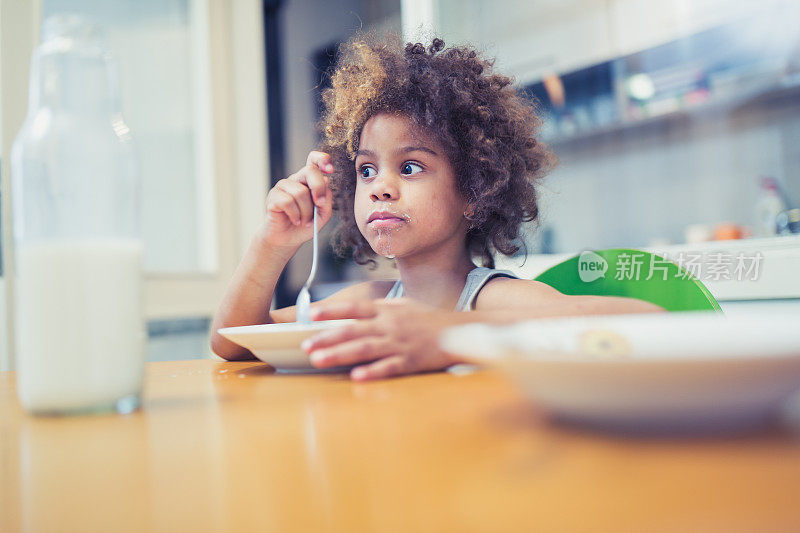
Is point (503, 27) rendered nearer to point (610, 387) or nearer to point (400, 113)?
point (400, 113)

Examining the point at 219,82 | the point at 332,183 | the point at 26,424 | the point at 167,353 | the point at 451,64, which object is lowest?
the point at 167,353

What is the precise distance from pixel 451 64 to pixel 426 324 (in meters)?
0.79

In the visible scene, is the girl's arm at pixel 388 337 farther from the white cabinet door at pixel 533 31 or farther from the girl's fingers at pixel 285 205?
the white cabinet door at pixel 533 31

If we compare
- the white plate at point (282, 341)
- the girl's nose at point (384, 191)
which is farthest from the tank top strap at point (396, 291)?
the white plate at point (282, 341)

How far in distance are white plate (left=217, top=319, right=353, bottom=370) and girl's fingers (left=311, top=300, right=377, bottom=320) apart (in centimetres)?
3

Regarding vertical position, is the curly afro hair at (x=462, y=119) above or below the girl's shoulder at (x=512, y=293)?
above

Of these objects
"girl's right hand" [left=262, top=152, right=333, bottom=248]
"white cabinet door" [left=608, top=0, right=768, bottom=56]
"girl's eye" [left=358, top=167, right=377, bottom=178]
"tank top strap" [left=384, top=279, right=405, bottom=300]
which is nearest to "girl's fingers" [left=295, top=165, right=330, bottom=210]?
"girl's right hand" [left=262, top=152, right=333, bottom=248]

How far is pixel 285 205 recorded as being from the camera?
1.07 metres

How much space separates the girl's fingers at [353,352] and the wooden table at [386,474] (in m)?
0.10

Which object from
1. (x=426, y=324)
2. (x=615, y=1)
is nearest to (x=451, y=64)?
(x=426, y=324)

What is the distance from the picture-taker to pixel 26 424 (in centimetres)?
44

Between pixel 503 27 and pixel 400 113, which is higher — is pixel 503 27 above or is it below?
above

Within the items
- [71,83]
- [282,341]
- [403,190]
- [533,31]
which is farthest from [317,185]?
[533,31]

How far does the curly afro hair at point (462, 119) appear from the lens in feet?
3.79
